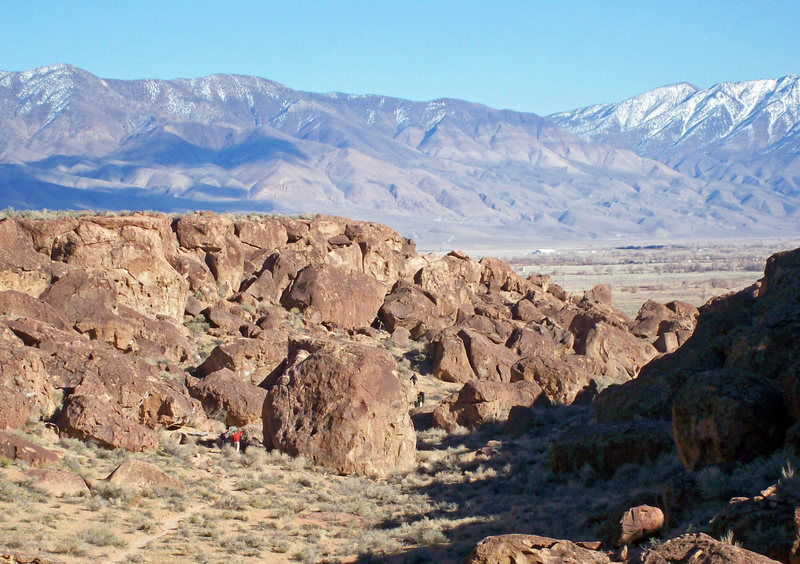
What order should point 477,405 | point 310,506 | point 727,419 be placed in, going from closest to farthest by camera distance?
point 727,419
point 310,506
point 477,405

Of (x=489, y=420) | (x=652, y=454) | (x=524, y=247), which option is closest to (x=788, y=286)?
(x=652, y=454)

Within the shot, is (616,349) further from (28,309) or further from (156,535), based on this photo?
(156,535)

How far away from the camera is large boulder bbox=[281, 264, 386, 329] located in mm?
33875

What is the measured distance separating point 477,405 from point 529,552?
43.1 ft

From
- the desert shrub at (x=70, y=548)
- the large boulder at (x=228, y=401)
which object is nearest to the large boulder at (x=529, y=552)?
the desert shrub at (x=70, y=548)

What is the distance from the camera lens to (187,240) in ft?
116

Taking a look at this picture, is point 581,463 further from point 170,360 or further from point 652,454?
point 170,360

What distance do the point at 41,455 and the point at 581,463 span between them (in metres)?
8.78

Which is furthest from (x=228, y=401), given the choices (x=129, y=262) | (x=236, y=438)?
(x=129, y=262)

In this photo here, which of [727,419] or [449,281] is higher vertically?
[449,281]

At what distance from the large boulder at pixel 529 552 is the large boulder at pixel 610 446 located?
546 centimetres

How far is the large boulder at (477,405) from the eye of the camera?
73.3 ft

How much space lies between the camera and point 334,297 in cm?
3422

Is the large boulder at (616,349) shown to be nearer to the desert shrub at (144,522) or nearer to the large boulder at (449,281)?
the large boulder at (449,281)
